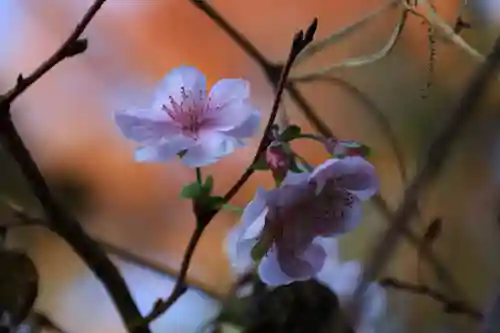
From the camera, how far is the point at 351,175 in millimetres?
406

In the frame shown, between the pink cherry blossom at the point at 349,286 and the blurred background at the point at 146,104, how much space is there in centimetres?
18

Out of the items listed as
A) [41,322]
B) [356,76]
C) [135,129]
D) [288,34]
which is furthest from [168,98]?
[288,34]

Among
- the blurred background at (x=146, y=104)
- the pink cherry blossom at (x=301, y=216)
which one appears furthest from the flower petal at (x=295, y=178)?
the blurred background at (x=146, y=104)

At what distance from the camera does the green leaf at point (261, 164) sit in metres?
0.41

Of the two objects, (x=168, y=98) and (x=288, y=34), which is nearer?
(x=168, y=98)

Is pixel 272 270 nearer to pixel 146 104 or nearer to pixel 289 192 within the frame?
pixel 289 192

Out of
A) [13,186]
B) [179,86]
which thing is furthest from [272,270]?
[13,186]

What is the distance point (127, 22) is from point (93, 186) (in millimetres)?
246

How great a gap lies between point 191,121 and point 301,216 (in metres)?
0.09

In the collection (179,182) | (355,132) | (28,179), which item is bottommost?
(179,182)

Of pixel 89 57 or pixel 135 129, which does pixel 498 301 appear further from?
pixel 89 57

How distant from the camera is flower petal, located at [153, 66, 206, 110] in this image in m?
0.45

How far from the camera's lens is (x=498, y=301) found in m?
0.42

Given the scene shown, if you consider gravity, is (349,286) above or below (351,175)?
below
